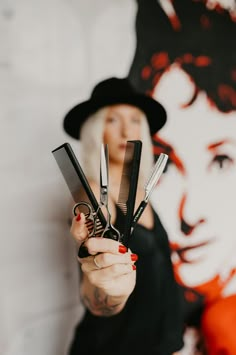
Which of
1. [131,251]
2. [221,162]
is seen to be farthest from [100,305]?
[221,162]

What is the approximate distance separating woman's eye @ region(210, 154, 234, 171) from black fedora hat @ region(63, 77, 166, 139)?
0.24 metres

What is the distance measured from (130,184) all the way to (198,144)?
0.56 m

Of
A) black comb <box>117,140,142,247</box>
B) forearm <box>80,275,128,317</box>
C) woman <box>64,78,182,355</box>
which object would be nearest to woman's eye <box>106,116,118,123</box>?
woman <box>64,78,182,355</box>

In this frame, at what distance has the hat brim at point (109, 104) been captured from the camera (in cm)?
107

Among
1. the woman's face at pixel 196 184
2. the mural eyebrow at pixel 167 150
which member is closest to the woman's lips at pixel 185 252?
the woman's face at pixel 196 184

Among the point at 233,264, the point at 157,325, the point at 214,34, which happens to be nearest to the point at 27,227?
the point at 157,325

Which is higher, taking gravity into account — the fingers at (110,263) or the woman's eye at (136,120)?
the woman's eye at (136,120)

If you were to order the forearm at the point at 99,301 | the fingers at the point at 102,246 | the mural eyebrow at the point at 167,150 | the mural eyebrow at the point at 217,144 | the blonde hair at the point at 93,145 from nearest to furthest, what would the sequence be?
the fingers at the point at 102,246 → the forearm at the point at 99,301 → the blonde hair at the point at 93,145 → the mural eyebrow at the point at 167,150 → the mural eyebrow at the point at 217,144

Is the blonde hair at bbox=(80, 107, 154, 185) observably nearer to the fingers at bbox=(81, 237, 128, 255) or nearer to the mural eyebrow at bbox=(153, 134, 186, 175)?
the mural eyebrow at bbox=(153, 134, 186, 175)

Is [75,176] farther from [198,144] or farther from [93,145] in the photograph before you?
[198,144]

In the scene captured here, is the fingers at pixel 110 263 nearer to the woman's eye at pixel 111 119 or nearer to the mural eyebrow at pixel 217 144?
the woman's eye at pixel 111 119

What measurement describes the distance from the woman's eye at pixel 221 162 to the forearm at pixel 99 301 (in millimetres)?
546

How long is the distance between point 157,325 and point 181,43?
2.68 ft

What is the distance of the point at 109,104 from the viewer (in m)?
1.11
